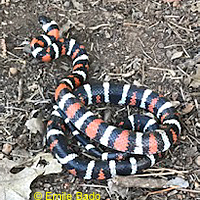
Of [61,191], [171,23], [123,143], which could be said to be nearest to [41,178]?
[61,191]

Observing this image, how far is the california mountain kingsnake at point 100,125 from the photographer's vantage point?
5.48 meters

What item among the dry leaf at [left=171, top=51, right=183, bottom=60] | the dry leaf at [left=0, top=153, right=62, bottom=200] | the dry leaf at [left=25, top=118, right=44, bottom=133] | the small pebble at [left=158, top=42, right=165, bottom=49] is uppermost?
the small pebble at [left=158, top=42, right=165, bottom=49]

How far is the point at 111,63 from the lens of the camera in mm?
7031

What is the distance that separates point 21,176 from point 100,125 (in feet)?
4.58

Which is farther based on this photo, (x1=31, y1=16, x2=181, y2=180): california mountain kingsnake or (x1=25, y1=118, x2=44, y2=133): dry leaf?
(x1=25, y1=118, x2=44, y2=133): dry leaf

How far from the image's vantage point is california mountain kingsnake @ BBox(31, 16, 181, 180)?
5.48 meters

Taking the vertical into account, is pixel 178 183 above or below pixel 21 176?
below

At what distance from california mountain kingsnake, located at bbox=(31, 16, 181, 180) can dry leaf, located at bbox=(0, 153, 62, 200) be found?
151 mm

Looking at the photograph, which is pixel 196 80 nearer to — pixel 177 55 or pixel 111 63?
pixel 177 55

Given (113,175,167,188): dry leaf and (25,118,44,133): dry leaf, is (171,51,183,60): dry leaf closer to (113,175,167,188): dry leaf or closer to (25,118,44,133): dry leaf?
(113,175,167,188): dry leaf

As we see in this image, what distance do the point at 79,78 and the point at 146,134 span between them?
1772 millimetres

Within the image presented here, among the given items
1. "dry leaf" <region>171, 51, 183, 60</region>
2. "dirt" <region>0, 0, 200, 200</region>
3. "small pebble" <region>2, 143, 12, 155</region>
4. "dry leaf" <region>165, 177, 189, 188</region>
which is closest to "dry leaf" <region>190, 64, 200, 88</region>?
"dirt" <region>0, 0, 200, 200</region>

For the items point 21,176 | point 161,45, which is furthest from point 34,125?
point 161,45

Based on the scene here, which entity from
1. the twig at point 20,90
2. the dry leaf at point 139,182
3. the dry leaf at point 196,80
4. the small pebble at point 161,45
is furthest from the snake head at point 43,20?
the dry leaf at point 139,182
